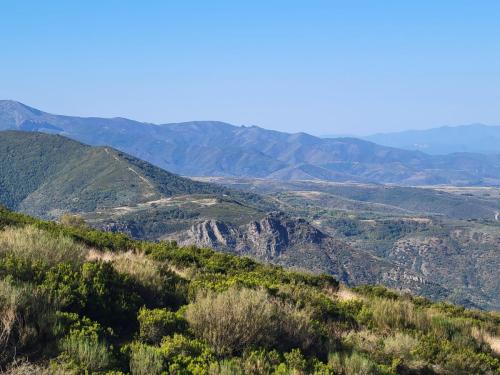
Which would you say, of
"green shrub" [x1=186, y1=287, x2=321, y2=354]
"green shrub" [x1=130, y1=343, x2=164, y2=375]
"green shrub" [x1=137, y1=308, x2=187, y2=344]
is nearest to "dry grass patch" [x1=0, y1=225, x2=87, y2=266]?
"green shrub" [x1=137, y1=308, x2=187, y2=344]

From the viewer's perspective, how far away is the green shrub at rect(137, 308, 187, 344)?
7082mm

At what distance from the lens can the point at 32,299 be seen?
21.5 feet

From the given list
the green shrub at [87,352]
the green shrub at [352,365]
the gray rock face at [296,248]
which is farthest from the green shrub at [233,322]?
the gray rock face at [296,248]

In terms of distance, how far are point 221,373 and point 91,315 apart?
8.46ft

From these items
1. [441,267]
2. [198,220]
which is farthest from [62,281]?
[441,267]

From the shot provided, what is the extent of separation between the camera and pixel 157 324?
23.6 ft

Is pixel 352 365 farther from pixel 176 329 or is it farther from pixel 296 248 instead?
pixel 296 248

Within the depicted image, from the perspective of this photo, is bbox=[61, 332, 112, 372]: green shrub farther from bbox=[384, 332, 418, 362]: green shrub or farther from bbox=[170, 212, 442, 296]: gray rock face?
bbox=[170, 212, 442, 296]: gray rock face

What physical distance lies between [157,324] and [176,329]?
1.02 ft

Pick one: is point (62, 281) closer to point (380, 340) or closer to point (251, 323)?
point (251, 323)

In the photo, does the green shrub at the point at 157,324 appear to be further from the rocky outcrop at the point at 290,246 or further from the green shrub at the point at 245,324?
the rocky outcrop at the point at 290,246

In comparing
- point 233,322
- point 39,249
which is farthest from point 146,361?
point 39,249

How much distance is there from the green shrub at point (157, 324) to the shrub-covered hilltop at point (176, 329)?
0.01 meters

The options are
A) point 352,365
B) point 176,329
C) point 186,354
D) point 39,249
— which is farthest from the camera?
point 39,249
